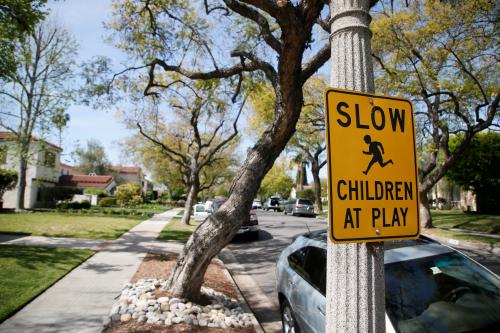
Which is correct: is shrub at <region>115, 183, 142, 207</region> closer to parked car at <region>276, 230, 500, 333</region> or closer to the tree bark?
the tree bark

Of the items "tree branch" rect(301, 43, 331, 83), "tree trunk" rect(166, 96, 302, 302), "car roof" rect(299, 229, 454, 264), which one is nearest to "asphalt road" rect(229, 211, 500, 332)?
"car roof" rect(299, 229, 454, 264)

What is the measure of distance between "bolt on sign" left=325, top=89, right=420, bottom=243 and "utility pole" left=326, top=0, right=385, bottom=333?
0.44ft

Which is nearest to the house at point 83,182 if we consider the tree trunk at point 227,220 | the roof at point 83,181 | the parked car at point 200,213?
the roof at point 83,181

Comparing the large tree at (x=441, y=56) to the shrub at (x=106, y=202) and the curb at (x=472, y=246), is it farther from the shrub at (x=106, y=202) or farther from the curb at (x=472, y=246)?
the shrub at (x=106, y=202)

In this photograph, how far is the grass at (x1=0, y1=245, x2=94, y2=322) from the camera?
5793mm

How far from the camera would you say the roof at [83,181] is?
1697 inches

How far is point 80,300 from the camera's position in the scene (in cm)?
607

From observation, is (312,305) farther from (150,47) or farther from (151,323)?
(150,47)

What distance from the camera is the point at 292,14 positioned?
5227 millimetres

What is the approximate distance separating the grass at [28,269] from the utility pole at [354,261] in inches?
210

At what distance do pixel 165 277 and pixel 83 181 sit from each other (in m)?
44.0

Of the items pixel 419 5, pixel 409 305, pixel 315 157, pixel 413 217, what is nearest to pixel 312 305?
pixel 409 305

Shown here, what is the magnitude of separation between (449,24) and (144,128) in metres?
16.6

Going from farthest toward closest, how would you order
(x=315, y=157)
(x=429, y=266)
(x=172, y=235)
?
(x=315, y=157) < (x=172, y=235) < (x=429, y=266)
